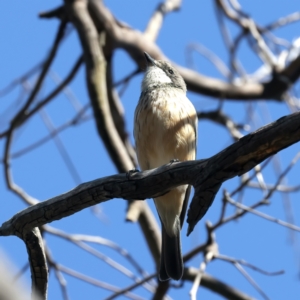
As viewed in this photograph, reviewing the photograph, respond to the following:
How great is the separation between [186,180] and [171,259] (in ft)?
5.76

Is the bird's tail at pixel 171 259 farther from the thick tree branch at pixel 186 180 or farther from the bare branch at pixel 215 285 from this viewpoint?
the thick tree branch at pixel 186 180

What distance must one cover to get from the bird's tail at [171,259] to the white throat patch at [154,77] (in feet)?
4.84

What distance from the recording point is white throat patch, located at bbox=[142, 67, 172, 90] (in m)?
5.36

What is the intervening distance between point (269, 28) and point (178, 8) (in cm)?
147

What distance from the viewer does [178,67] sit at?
20.4 ft

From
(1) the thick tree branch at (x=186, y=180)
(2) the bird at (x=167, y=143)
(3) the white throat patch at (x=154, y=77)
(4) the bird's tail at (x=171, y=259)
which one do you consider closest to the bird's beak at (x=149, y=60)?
(3) the white throat patch at (x=154, y=77)

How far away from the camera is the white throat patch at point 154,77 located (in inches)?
211

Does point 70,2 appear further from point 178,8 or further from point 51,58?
point 178,8

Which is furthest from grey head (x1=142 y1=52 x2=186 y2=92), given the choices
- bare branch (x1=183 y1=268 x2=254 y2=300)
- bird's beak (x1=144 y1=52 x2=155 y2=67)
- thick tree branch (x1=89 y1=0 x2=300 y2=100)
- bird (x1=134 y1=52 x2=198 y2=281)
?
bare branch (x1=183 y1=268 x2=254 y2=300)

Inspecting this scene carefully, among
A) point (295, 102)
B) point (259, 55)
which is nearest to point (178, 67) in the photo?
point (259, 55)

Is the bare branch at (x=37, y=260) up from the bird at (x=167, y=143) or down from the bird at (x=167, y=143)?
down

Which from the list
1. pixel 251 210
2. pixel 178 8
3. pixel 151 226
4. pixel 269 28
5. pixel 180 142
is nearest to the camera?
pixel 251 210

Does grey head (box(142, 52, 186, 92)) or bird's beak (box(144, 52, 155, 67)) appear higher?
bird's beak (box(144, 52, 155, 67))

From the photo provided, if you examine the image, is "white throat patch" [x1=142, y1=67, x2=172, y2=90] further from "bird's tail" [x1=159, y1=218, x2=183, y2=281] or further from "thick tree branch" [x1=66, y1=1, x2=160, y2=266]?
"bird's tail" [x1=159, y1=218, x2=183, y2=281]
